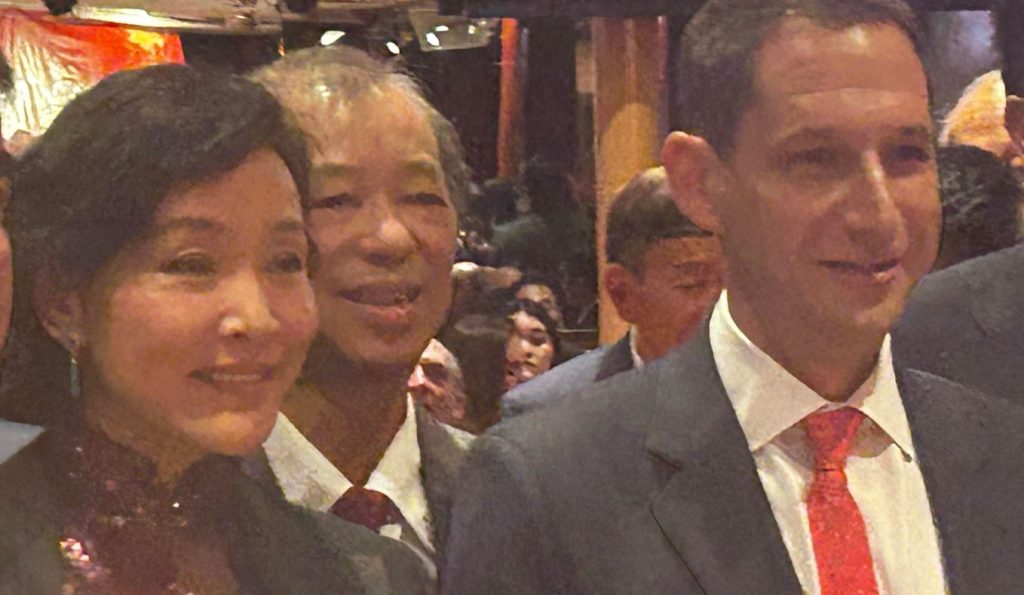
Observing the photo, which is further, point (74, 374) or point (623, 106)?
point (623, 106)

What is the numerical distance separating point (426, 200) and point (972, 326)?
25.7 inches

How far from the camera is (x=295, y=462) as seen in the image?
3.79 ft

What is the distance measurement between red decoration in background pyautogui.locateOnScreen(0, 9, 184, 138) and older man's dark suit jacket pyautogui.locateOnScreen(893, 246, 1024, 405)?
2.69 feet

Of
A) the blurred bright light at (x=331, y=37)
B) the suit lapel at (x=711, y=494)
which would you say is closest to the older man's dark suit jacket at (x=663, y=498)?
the suit lapel at (x=711, y=494)

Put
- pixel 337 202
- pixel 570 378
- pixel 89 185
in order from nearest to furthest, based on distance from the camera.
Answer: pixel 89 185 < pixel 337 202 < pixel 570 378

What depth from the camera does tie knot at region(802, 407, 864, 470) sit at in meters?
1.16

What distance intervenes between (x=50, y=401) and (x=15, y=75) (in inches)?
12.1

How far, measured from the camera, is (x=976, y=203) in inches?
53.9

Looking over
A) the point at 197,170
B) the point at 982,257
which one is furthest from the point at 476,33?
the point at 982,257

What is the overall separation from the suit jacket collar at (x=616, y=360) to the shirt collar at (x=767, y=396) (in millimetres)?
115

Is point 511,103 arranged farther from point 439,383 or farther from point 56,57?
point 56,57

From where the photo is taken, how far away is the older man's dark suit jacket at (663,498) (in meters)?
1.09

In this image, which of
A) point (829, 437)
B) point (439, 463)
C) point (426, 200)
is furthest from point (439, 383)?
point (829, 437)

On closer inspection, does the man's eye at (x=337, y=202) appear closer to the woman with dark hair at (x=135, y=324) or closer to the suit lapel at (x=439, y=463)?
the woman with dark hair at (x=135, y=324)
